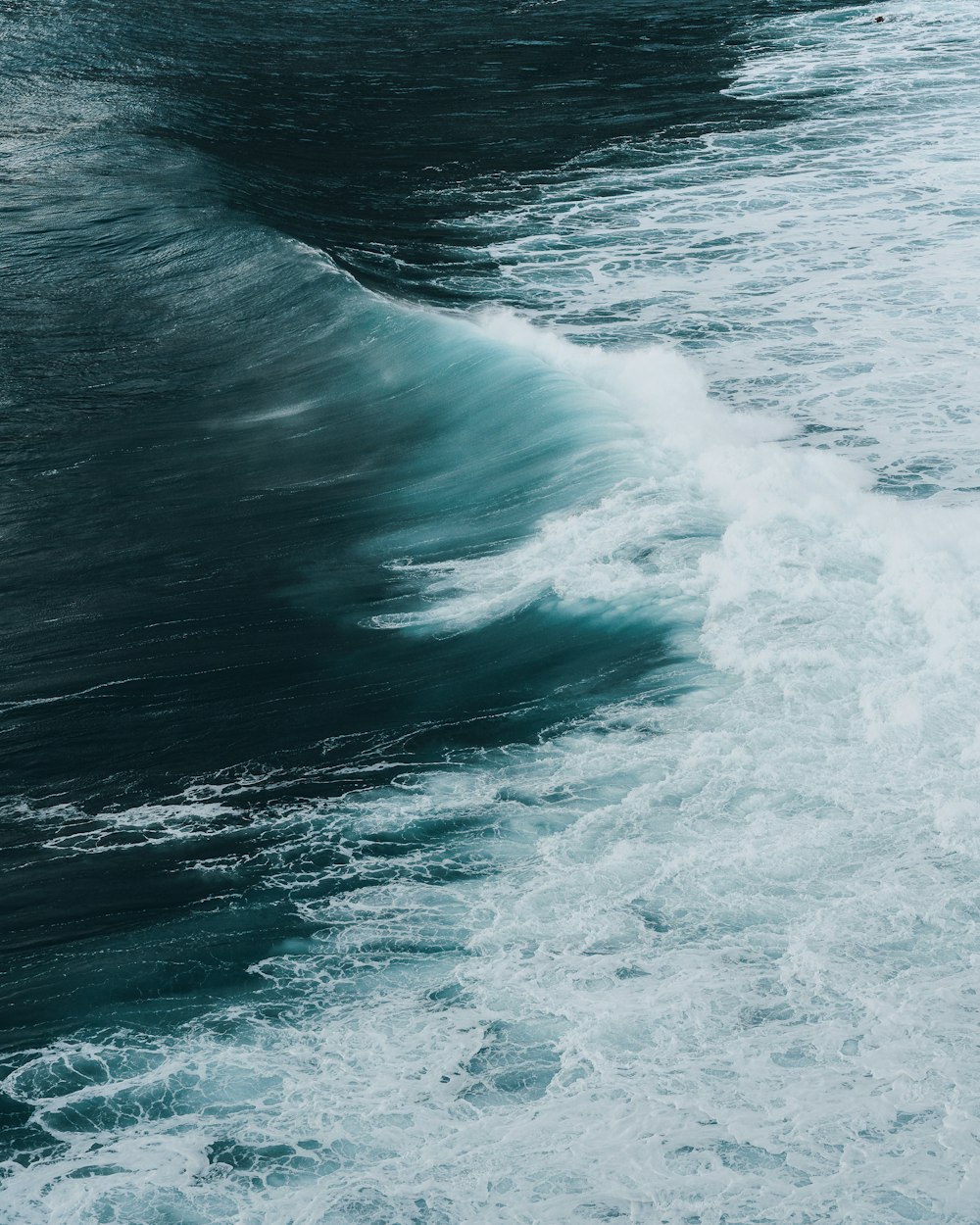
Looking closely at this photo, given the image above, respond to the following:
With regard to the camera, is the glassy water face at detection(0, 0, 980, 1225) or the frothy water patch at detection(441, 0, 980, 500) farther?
the frothy water patch at detection(441, 0, 980, 500)

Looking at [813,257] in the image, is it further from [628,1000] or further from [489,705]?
[628,1000]

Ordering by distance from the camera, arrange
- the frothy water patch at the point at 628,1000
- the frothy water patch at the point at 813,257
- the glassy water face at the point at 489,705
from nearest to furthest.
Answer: the frothy water patch at the point at 628,1000
the glassy water face at the point at 489,705
the frothy water patch at the point at 813,257

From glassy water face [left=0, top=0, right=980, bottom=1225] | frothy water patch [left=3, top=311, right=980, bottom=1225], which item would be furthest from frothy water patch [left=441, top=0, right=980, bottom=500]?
frothy water patch [left=3, top=311, right=980, bottom=1225]

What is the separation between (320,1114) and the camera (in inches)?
294

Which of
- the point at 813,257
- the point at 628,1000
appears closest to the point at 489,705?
the point at 628,1000

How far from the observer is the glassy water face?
292 inches

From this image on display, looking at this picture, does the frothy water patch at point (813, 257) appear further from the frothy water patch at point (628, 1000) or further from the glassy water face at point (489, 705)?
the frothy water patch at point (628, 1000)

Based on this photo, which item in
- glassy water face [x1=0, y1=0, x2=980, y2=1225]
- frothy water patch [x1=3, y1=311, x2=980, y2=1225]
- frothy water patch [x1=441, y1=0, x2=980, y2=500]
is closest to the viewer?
frothy water patch [x1=3, y1=311, x2=980, y2=1225]

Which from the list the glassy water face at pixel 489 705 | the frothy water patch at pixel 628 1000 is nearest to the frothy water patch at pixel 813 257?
the glassy water face at pixel 489 705

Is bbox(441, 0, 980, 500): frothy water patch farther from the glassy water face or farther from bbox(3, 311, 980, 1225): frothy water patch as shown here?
bbox(3, 311, 980, 1225): frothy water patch

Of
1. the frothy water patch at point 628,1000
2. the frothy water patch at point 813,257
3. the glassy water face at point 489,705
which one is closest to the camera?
the frothy water patch at point 628,1000

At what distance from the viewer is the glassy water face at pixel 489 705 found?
741 cm

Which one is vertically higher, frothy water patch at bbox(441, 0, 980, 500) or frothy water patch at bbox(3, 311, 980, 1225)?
frothy water patch at bbox(441, 0, 980, 500)

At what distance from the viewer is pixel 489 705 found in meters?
10.7
